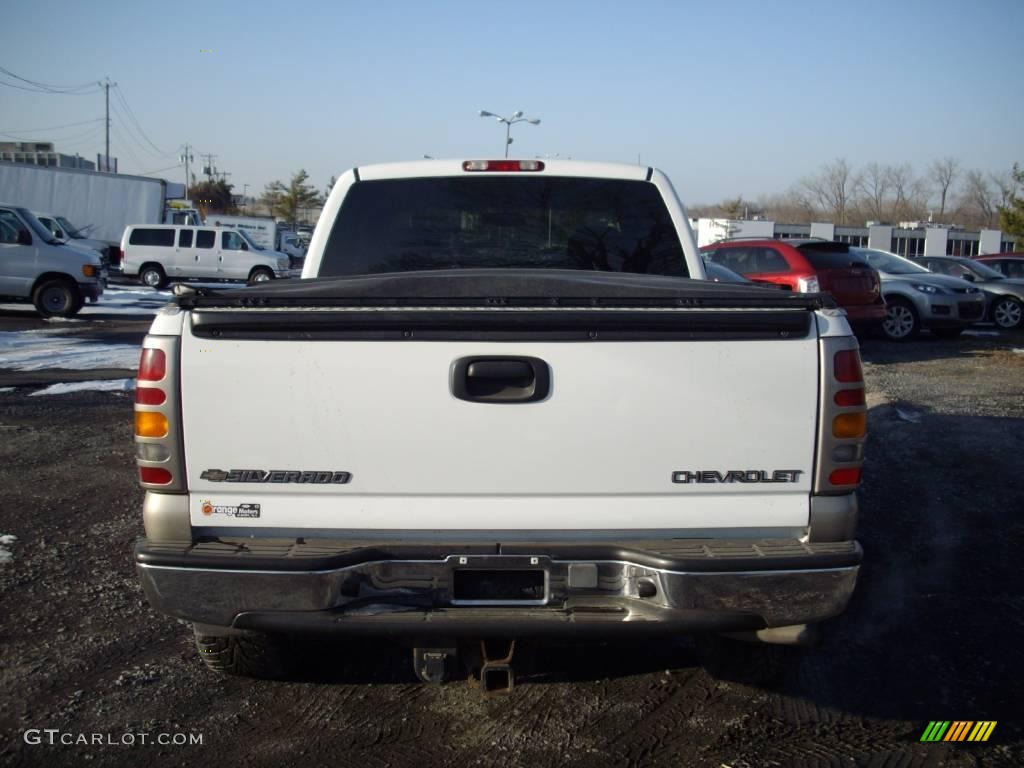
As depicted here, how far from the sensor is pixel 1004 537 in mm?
5781

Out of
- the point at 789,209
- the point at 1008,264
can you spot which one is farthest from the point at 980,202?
the point at 1008,264

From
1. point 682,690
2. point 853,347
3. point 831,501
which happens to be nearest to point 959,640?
point 682,690

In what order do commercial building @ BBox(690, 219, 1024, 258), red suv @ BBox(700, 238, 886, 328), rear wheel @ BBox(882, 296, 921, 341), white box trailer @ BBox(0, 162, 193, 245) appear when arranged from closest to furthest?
red suv @ BBox(700, 238, 886, 328) < rear wheel @ BBox(882, 296, 921, 341) < white box trailer @ BBox(0, 162, 193, 245) < commercial building @ BBox(690, 219, 1024, 258)

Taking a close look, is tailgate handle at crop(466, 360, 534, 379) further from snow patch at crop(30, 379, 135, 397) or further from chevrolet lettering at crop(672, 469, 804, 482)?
snow patch at crop(30, 379, 135, 397)

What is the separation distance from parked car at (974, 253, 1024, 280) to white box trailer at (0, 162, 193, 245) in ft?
98.1

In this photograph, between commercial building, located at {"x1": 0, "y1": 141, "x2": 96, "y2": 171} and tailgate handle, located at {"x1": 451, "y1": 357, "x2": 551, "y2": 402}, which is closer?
tailgate handle, located at {"x1": 451, "y1": 357, "x2": 551, "y2": 402}

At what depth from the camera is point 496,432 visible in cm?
297

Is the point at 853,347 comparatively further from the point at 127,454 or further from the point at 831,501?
the point at 127,454

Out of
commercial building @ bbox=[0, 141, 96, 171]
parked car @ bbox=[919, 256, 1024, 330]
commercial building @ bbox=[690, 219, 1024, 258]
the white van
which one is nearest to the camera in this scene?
parked car @ bbox=[919, 256, 1024, 330]

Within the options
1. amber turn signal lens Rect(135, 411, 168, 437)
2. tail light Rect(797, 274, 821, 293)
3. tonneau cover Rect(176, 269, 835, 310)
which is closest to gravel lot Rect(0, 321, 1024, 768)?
amber turn signal lens Rect(135, 411, 168, 437)

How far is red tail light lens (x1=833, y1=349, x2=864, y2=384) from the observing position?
9.78ft

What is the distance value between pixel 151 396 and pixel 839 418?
2.22 meters

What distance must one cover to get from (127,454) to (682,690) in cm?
538

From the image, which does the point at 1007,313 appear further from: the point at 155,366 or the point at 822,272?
the point at 155,366
